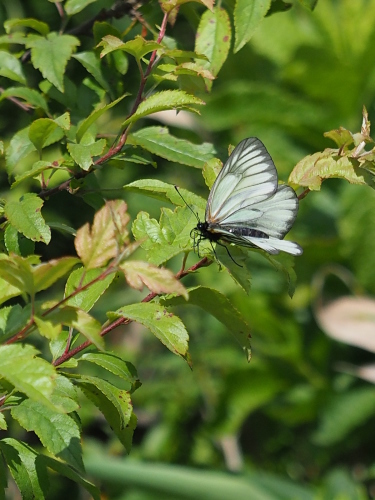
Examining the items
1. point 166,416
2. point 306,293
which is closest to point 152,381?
point 166,416

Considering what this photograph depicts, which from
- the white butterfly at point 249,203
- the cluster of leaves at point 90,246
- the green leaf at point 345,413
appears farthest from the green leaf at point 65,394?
the green leaf at point 345,413

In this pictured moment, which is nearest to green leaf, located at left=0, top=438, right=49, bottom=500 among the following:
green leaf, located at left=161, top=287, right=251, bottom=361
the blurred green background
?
green leaf, located at left=161, top=287, right=251, bottom=361

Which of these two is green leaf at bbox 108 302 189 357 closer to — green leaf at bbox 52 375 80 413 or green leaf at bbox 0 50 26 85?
green leaf at bbox 52 375 80 413

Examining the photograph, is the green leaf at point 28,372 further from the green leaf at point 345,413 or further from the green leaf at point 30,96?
the green leaf at point 345,413

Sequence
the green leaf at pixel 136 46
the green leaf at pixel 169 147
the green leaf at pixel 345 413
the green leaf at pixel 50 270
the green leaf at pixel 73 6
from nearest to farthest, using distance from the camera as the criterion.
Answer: the green leaf at pixel 50 270 < the green leaf at pixel 136 46 < the green leaf at pixel 169 147 < the green leaf at pixel 73 6 < the green leaf at pixel 345 413

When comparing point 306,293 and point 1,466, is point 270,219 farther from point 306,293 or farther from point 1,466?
point 306,293

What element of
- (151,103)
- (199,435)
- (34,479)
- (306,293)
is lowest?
(199,435)

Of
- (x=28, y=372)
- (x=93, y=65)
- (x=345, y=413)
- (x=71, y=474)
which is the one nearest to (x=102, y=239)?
(x=28, y=372)
